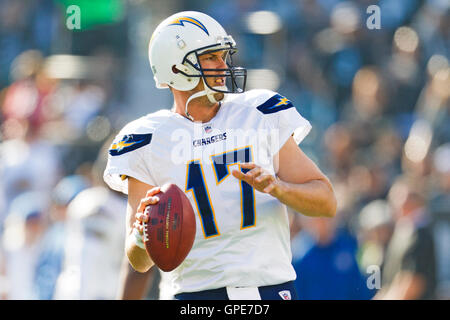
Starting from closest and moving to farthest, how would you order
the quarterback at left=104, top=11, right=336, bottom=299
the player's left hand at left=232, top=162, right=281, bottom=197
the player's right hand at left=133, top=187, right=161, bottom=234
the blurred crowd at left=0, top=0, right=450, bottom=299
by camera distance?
the player's left hand at left=232, top=162, right=281, bottom=197 → the player's right hand at left=133, top=187, right=161, bottom=234 → the quarterback at left=104, top=11, right=336, bottom=299 → the blurred crowd at left=0, top=0, right=450, bottom=299

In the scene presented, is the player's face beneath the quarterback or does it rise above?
above

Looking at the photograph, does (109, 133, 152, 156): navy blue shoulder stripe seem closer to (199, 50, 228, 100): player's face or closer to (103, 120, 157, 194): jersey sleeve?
(103, 120, 157, 194): jersey sleeve

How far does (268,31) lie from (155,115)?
5.35 m

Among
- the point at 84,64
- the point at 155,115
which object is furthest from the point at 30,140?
the point at 155,115

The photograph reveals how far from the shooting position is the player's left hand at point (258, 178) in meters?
3.34

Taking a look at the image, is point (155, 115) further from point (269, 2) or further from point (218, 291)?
point (269, 2)

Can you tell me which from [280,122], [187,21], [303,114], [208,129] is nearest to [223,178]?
[208,129]

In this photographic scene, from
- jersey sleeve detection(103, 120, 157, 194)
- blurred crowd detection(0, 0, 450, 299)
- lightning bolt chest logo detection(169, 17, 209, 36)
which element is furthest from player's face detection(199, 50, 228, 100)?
blurred crowd detection(0, 0, 450, 299)

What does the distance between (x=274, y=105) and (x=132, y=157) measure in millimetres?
688

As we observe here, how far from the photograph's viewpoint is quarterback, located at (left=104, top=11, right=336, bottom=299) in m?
3.63

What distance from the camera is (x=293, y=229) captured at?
6930mm

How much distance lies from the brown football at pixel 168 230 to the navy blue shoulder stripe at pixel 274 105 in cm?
63

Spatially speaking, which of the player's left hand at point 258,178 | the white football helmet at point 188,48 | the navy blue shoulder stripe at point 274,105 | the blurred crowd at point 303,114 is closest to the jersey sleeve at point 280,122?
the navy blue shoulder stripe at point 274,105
